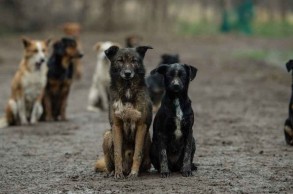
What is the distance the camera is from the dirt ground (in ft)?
26.9

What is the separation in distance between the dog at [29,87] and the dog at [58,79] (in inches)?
13.5

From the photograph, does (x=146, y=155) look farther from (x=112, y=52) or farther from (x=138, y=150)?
(x=112, y=52)

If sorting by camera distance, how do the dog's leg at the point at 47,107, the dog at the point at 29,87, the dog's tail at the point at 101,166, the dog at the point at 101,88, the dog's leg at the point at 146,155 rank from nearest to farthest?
the dog's leg at the point at 146,155
the dog's tail at the point at 101,166
the dog at the point at 29,87
the dog's leg at the point at 47,107
the dog at the point at 101,88

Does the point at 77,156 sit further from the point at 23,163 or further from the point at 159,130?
the point at 159,130

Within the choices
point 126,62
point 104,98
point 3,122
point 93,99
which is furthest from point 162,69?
point 93,99

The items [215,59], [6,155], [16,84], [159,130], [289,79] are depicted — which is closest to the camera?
[159,130]

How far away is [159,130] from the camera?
8555mm

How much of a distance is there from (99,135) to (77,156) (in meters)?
2.36

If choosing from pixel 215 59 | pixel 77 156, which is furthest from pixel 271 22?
pixel 77 156

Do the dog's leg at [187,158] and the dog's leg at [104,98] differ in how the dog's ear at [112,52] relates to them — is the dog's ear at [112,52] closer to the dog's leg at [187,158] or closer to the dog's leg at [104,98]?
the dog's leg at [187,158]

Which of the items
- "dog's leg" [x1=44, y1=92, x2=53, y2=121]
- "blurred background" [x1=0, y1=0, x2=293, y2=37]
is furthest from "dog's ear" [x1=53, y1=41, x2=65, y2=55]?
"blurred background" [x1=0, y1=0, x2=293, y2=37]

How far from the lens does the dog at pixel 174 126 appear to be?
8508 millimetres

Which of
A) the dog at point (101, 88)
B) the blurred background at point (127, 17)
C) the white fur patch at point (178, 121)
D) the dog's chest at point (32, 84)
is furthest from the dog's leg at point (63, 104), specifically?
Result: the blurred background at point (127, 17)

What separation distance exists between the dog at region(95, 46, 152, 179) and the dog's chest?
235 inches
